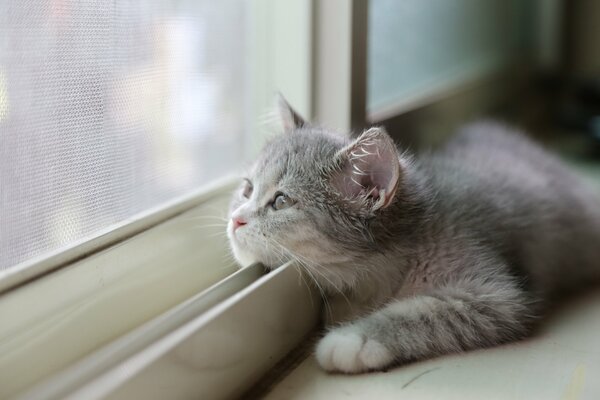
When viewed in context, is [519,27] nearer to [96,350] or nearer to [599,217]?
[599,217]

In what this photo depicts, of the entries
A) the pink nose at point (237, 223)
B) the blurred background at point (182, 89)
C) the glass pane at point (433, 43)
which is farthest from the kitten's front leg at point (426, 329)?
the glass pane at point (433, 43)

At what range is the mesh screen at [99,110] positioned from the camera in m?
0.73

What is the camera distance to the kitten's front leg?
2.94 ft

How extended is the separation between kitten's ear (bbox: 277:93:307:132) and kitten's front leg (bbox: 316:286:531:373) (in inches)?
14.5

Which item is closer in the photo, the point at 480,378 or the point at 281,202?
Answer: the point at 480,378

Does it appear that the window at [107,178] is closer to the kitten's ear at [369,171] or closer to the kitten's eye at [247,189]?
the kitten's eye at [247,189]

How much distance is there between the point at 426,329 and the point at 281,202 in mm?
288

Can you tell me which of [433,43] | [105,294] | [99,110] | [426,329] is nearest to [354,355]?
[426,329]

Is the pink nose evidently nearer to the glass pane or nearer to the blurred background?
the blurred background

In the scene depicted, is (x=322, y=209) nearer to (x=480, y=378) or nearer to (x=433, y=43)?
(x=480, y=378)

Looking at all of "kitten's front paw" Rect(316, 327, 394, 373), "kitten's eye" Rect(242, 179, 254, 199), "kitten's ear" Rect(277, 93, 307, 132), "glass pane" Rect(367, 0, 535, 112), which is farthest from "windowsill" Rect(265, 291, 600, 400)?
"glass pane" Rect(367, 0, 535, 112)

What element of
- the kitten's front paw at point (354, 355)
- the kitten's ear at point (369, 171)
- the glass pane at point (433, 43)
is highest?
the glass pane at point (433, 43)

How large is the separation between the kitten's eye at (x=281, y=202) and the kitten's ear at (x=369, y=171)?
0.08 m

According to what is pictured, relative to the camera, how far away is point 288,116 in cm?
118
